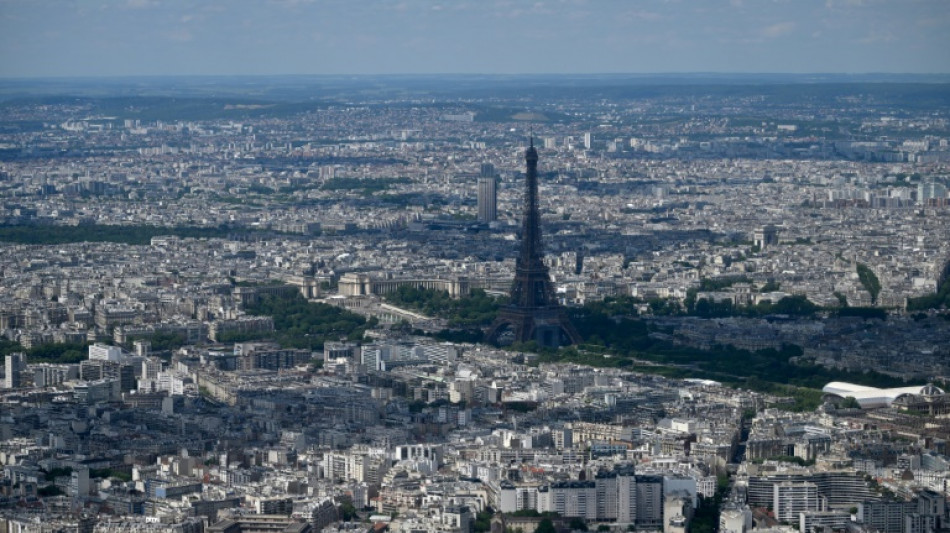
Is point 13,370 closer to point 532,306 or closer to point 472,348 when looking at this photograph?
point 472,348

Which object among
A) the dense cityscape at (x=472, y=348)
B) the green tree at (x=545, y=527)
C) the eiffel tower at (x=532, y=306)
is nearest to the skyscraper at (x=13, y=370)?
the dense cityscape at (x=472, y=348)

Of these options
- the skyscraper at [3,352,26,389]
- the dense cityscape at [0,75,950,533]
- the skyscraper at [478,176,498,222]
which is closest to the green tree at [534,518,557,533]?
the dense cityscape at [0,75,950,533]

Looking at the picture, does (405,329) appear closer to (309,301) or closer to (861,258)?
(309,301)

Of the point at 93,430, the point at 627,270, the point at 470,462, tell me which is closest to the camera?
the point at 470,462

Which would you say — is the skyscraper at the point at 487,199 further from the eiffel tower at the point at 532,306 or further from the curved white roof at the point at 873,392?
the curved white roof at the point at 873,392

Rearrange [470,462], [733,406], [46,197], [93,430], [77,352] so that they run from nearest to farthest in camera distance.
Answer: [470,462] → [93,430] → [733,406] → [77,352] → [46,197]

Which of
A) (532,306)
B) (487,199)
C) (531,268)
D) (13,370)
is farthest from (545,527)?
(487,199)

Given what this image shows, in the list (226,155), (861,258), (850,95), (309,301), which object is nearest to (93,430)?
(309,301)
